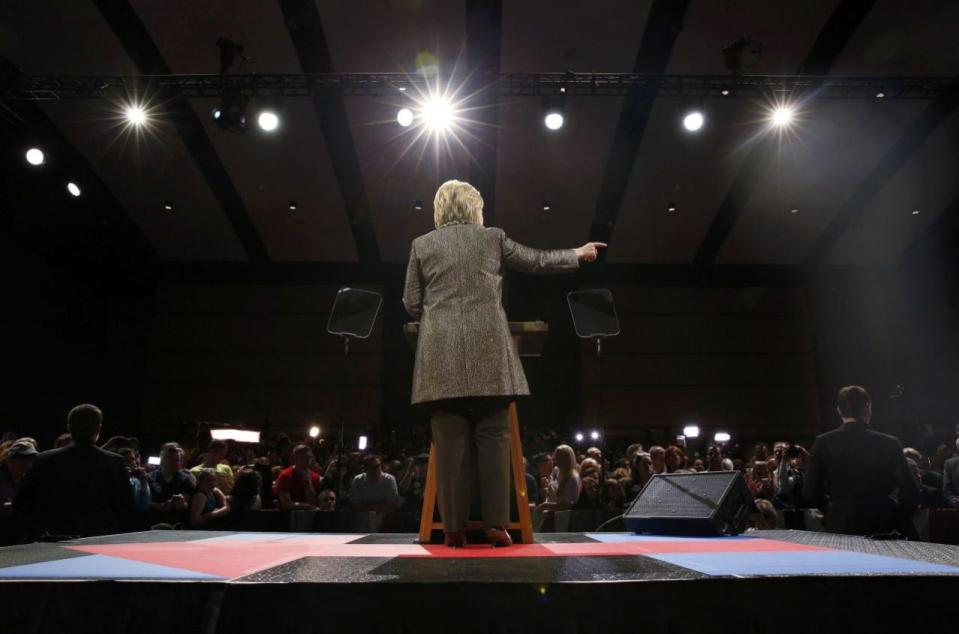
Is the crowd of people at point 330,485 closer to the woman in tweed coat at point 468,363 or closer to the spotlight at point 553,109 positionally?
the woman in tweed coat at point 468,363

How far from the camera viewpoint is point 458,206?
2248mm

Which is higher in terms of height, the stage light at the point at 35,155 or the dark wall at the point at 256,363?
the stage light at the point at 35,155

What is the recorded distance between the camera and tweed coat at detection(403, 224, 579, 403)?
6.53ft

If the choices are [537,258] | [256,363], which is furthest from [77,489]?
[256,363]

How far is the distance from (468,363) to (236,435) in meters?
8.56

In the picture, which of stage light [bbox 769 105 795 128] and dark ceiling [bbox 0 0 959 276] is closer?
dark ceiling [bbox 0 0 959 276]

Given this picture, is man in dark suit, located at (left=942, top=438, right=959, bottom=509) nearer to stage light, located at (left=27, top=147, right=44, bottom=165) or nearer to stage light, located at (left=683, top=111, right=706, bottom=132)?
stage light, located at (left=683, top=111, right=706, bottom=132)

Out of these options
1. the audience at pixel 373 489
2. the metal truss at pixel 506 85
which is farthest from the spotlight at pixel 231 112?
the audience at pixel 373 489

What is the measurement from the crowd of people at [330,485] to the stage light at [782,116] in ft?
14.7

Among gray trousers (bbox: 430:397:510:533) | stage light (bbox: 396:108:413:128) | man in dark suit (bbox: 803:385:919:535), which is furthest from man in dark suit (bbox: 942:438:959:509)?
stage light (bbox: 396:108:413:128)

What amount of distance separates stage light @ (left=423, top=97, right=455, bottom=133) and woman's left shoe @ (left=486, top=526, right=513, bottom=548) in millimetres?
6708

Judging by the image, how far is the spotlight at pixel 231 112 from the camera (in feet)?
24.5

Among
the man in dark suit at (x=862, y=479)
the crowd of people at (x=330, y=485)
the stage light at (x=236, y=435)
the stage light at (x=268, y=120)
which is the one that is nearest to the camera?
the man in dark suit at (x=862, y=479)

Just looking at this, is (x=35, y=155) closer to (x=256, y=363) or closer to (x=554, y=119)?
(x=256, y=363)
